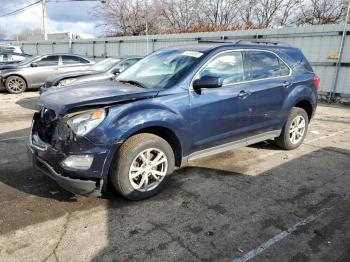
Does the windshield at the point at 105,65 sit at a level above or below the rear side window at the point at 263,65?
below

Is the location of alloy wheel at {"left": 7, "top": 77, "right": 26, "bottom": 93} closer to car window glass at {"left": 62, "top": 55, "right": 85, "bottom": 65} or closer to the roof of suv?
car window glass at {"left": 62, "top": 55, "right": 85, "bottom": 65}

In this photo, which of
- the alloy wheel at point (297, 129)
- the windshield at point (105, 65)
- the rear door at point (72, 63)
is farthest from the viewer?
the rear door at point (72, 63)

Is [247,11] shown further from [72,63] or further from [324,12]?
[72,63]

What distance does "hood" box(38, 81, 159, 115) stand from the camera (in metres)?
3.39

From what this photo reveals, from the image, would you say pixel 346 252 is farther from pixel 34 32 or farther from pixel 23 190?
pixel 34 32

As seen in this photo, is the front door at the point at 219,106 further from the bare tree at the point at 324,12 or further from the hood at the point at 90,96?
the bare tree at the point at 324,12

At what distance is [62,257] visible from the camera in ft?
9.16

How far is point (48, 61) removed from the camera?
12.2m

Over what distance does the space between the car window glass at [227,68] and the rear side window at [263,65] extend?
0.14 meters

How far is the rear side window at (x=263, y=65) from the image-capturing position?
4641 millimetres

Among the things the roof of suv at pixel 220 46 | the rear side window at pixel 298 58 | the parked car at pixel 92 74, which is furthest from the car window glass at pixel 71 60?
the rear side window at pixel 298 58

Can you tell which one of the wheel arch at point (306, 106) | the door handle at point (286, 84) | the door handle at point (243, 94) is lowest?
the wheel arch at point (306, 106)

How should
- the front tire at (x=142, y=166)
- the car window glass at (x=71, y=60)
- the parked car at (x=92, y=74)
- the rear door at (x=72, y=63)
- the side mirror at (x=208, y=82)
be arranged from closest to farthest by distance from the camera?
the front tire at (x=142, y=166) → the side mirror at (x=208, y=82) → the parked car at (x=92, y=74) → the rear door at (x=72, y=63) → the car window glass at (x=71, y=60)

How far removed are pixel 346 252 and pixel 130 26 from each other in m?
34.4
